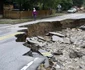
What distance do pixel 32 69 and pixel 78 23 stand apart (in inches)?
1086

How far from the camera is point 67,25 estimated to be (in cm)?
3347

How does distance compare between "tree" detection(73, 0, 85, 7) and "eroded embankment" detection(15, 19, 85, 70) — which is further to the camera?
"tree" detection(73, 0, 85, 7)

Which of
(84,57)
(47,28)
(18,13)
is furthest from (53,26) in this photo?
(84,57)

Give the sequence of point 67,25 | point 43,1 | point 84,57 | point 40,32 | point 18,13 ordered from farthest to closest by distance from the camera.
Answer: point 43,1, point 18,13, point 67,25, point 40,32, point 84,57

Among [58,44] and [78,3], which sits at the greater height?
[78,3]

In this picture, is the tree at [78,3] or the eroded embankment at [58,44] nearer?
the eroded embankment at [58,44]

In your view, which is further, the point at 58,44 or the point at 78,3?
the point at 78,3

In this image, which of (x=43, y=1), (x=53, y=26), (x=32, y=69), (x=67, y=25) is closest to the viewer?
(x=32, y=69)

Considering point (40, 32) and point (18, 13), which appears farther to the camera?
point (18, 13)

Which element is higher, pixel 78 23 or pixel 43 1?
pixel 43 1

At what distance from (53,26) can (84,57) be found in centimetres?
1535

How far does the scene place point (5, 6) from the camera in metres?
48.1

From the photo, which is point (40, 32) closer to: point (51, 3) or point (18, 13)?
point (18, 13)

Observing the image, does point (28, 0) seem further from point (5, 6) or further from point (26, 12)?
point (5, 6)
